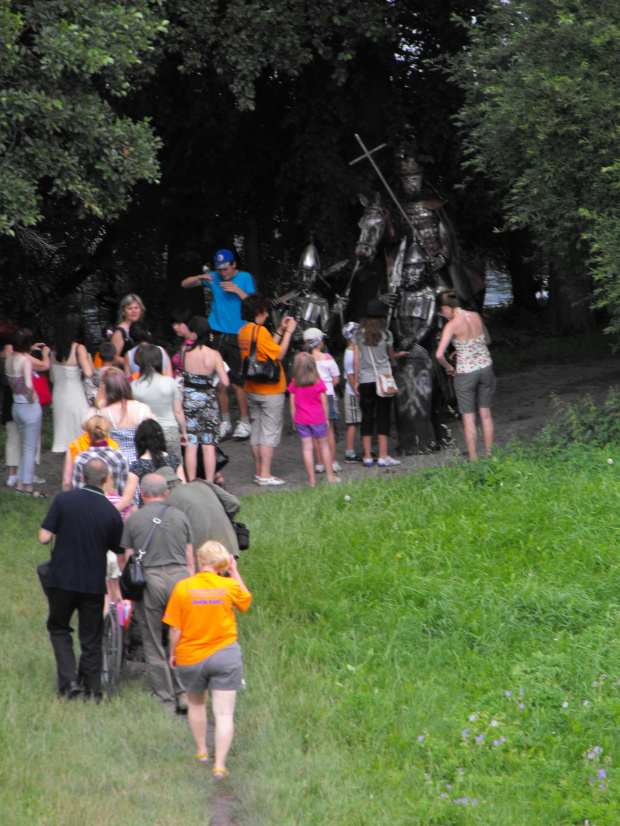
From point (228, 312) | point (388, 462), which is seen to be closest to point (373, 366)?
point (388, 462)

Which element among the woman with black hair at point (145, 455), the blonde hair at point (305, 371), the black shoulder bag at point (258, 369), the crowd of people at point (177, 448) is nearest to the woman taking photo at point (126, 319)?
the crowd of people at point (177, 448)

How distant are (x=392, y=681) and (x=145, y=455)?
1999 millimetres

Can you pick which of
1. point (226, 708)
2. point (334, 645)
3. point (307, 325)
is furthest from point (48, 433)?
point (226, 708)

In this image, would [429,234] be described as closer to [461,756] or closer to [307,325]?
[307,325]

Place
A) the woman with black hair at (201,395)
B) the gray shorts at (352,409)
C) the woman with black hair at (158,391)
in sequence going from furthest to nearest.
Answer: the gray shorts at (352,409) < the woman with black hair at (201,395) < the woman with black hair at (158,391)

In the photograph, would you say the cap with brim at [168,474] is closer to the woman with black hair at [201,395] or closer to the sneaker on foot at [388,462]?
the woman with black hair at [201,395]

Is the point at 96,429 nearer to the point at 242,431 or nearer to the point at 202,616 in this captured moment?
the point at 202,616

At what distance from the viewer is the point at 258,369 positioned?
9.71m

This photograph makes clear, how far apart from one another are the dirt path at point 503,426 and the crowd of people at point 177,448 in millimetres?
251

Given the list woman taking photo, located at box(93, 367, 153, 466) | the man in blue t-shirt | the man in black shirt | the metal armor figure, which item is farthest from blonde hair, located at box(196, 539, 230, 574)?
the metal armor figure

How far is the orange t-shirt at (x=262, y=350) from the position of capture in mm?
9758

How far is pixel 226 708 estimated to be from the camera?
4.80 meters

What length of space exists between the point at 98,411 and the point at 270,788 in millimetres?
3044

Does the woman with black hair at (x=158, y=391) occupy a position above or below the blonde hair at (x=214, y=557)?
above
